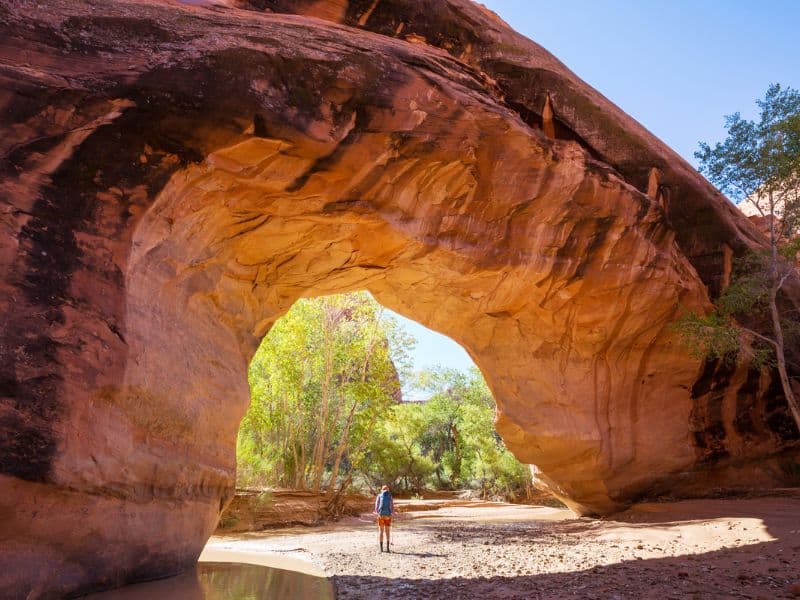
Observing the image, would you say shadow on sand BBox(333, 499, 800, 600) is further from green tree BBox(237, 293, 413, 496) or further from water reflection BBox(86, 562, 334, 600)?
green tree BBox(237, 293, 413, 496)

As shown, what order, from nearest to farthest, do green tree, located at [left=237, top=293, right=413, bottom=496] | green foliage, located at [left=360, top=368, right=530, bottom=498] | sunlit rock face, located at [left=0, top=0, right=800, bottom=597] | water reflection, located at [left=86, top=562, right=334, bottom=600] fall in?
sunlit rock face, located at [left=0, top=0, right=800, bottom=597], water reflection, located at [left=86, top=562, right=334, bottom=600], green tree, located at [left=237, top=293, right=413, bottom=496], green foliage, located at [left=360, top=368, right=530, bottom=498]

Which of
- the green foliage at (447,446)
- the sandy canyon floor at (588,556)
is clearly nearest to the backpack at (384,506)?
the sandy canyon floor at (588,556)

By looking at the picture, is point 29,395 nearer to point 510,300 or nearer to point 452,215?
point 452,215

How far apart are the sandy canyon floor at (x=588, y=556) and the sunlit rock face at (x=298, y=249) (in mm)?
2246

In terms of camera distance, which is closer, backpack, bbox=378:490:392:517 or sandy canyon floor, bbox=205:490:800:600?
sandy canyon floor, bbox=205:490:800:600

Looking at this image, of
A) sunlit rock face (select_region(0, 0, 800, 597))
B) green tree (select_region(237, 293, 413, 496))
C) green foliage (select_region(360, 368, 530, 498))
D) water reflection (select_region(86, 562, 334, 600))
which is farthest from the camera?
green foliage (select_region(360, 368, 530, 498))

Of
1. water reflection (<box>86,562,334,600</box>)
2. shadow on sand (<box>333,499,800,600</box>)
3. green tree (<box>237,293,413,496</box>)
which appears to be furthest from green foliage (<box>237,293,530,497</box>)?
shadow on sand (<box>333,499,800,600</box>)

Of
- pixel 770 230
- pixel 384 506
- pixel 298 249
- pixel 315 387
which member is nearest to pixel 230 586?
pixel 384 506

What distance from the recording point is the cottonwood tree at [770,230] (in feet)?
40.3

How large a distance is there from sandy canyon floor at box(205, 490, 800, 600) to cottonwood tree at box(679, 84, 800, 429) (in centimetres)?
322

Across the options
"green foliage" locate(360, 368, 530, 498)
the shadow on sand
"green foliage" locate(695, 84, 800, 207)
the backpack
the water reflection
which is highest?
"green foliage" locate(695, 84, 800, 207)

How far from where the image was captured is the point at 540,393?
14328 mm

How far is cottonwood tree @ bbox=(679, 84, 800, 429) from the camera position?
12.3 m

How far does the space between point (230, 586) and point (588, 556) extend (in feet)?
15.9
